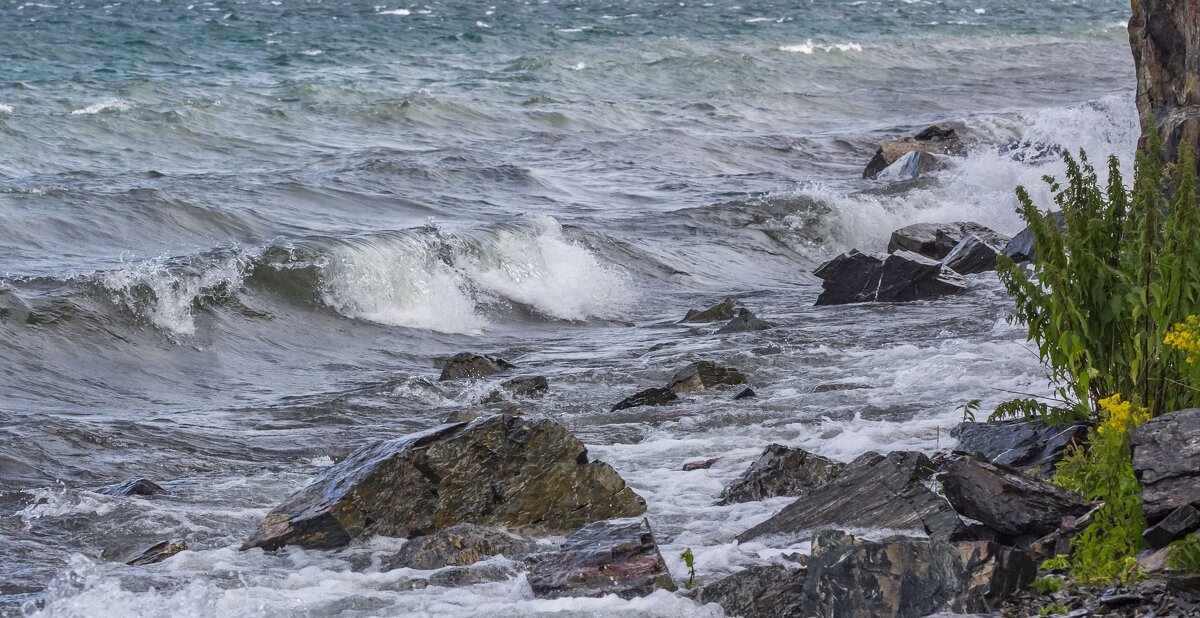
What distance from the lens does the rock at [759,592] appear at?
498cm

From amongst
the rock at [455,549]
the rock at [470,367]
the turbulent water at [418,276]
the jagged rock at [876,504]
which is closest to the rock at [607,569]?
the turbulent water at [418,276]

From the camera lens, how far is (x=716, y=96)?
108 feet

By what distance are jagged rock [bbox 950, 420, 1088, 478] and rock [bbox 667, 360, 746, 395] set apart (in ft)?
9.34

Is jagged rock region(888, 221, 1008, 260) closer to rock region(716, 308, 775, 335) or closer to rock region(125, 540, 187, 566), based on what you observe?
rock region(716, 308, 775, 335)

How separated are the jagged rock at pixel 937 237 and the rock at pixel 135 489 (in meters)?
10.0

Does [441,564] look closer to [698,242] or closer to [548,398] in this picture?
[548,398]

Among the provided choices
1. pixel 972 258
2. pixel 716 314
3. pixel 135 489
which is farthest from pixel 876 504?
pixel 972 258

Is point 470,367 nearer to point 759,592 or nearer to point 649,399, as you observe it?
point 649,399

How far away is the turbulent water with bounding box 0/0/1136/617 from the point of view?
6.83 meters

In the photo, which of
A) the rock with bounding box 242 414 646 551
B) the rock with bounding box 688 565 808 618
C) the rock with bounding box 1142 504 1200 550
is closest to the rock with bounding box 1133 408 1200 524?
the rock with bounding box 1142 504 1200 550

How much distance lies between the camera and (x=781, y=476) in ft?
21.7

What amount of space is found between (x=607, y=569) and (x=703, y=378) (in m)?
4.21

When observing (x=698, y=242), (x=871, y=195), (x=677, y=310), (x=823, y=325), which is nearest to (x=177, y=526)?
(x=823, y=325)

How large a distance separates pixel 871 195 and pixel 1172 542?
14.8m
